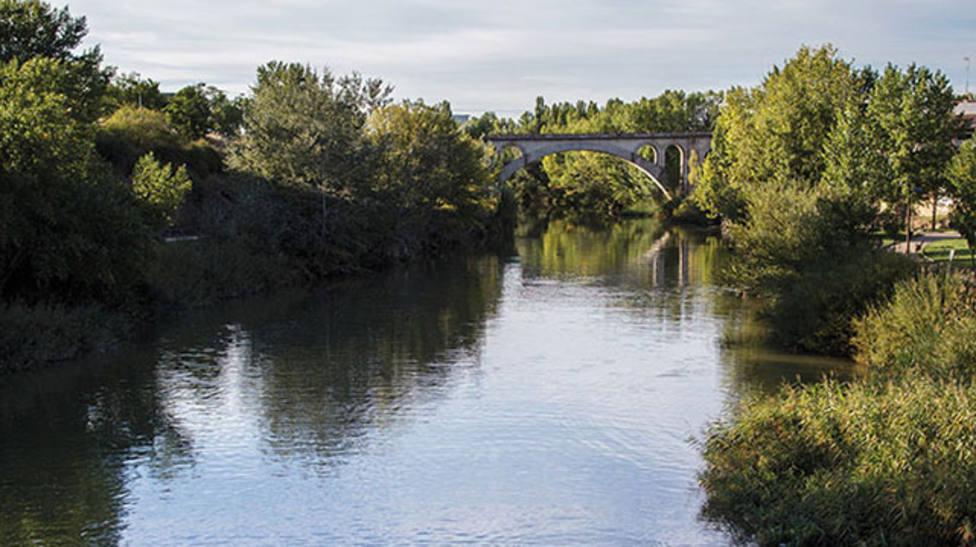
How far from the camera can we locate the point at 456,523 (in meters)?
15.6

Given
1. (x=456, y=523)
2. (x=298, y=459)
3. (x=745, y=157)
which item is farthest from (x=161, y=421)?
(x=745, y=157)

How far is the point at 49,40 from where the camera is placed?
48.7 metres

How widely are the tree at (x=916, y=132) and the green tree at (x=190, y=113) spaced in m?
42.0

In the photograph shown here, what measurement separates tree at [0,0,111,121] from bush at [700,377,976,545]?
36.5 m

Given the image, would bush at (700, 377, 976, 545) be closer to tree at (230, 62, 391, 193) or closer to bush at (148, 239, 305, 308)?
bush at (148, 239, 305, 308)

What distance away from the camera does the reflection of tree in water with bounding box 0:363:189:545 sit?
15.5 metres

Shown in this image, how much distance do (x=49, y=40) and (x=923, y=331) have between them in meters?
41.6

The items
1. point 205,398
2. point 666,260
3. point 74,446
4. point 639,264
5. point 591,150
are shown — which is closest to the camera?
point 74,446

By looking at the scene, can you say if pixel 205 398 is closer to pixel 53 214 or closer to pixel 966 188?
pixel 53 214

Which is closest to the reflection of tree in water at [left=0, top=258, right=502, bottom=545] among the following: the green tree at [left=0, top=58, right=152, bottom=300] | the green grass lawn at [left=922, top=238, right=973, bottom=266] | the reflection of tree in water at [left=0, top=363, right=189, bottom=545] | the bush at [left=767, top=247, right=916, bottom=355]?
the reflection of tree in water at [left=0, top=363, right=189, bottom=545]

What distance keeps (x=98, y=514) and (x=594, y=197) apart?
314 feet

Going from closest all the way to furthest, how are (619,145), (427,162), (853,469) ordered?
(853,469)
(427,162)
(619,145)

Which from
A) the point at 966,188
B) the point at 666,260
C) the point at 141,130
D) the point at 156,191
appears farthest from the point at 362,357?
the point at 141,130

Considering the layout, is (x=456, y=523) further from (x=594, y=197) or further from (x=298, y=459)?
(x=594, y=197)
